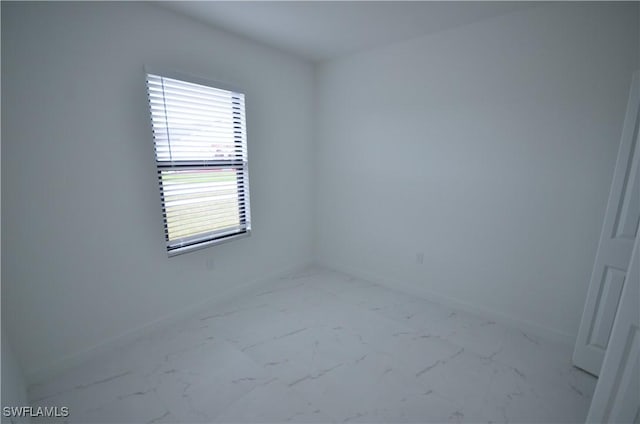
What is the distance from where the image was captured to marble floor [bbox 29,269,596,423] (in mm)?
1724

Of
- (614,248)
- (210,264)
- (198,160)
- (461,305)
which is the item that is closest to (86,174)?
(198,160)

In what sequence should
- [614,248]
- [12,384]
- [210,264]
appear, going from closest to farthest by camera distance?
[12,384], [614,248], [210,264]

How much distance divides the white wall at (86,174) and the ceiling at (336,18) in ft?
0.84

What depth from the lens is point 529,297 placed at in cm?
250

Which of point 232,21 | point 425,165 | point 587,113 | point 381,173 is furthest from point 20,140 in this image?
point 587,113

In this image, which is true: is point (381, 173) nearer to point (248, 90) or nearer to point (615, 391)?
point (248, 90)

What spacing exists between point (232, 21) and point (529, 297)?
3.58 meters

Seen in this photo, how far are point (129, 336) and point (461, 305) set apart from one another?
3.08 m

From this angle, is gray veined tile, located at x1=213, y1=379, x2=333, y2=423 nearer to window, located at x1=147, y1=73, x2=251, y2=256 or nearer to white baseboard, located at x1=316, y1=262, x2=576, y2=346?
window, located at x1=147, y1=73, x2=251, y2=256

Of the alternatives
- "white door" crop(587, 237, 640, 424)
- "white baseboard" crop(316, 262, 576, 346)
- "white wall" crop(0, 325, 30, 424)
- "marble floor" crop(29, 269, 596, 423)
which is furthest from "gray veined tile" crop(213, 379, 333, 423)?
"white baseboard" crop(316, 262, 576, 346)

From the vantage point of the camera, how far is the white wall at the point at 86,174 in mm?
1762

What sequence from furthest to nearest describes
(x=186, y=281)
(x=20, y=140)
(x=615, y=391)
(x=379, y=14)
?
(x=186, y=281) → (x=379, y=14) → (x=20, y=140) → (x=615, y=391)

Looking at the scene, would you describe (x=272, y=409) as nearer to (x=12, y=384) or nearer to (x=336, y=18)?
(x=12, y=384)

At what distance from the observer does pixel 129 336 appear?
233 cm
